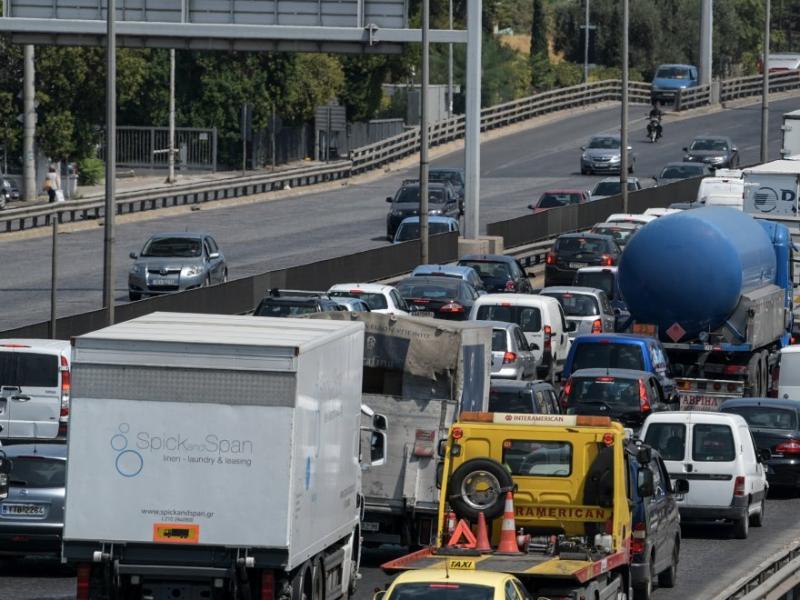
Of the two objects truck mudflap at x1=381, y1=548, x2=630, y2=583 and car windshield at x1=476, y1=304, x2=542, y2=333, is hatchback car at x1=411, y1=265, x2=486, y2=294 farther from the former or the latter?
truck mudflap at x1=381, y1=548, x2=630, y2=583

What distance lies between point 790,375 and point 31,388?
1187 centimetres

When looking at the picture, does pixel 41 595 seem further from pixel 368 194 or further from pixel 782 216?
pixel 368 194

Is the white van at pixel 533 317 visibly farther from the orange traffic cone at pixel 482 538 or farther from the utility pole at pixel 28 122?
the utility pole at pixel 28 122

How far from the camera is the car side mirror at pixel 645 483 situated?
17375 mm

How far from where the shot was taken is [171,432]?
15000 mm

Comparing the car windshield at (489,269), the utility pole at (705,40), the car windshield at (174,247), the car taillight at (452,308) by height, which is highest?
the utility pole at (705,40)

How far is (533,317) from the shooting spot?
113 feet

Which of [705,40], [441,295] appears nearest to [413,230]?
[441,295]

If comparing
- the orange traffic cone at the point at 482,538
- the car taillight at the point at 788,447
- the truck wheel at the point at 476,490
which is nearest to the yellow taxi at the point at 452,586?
the orange traffic cone at the point at 482,538

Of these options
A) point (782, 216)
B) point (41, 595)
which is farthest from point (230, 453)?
point (782, 216)

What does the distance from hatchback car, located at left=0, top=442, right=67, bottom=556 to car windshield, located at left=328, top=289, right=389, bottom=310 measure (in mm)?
15104

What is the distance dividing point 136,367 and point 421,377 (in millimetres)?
5601

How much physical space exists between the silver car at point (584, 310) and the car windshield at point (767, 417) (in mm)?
9815

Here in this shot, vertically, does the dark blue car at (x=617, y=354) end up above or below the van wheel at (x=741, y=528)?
above
